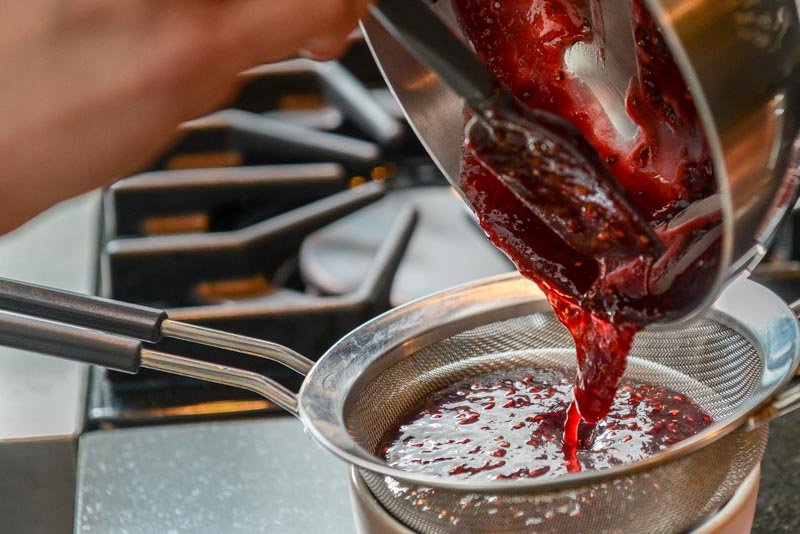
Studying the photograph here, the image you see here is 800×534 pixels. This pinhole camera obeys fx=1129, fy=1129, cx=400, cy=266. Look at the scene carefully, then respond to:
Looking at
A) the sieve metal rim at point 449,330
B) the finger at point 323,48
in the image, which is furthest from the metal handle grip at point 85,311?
the finger at point 323,48

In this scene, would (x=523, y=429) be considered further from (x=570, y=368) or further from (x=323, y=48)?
(x=323, y=48)

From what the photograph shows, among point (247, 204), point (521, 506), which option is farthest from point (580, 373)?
A: point (247, 204)

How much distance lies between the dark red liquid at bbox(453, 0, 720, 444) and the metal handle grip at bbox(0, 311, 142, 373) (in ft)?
0.93

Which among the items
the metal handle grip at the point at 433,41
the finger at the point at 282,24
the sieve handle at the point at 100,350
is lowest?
the sieve handle at the point at 100,350

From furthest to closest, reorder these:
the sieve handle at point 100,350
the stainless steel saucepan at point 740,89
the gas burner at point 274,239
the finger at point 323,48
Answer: the gas burner at point 274,239 → the sieve handle at point 100,350 → the finger at point 323,48 → the stainless steel saucepan at point 740,89

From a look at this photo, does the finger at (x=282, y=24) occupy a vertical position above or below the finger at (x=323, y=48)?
above

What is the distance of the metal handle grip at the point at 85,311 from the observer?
0.83 m

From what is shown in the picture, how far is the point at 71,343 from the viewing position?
0.81 metres

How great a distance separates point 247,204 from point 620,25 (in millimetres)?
728

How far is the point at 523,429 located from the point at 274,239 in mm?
515

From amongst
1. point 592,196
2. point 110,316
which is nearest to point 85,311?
point 110,316

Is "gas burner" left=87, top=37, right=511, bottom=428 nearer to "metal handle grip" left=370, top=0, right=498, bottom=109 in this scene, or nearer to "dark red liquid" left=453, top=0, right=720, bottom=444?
"dark red liquid" left=453, top=0, right=720, bottom=444

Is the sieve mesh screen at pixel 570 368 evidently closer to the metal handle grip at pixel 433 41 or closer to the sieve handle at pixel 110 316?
the sieve handle at pixel 110 316

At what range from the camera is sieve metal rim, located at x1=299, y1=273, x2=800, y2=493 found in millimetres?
713
